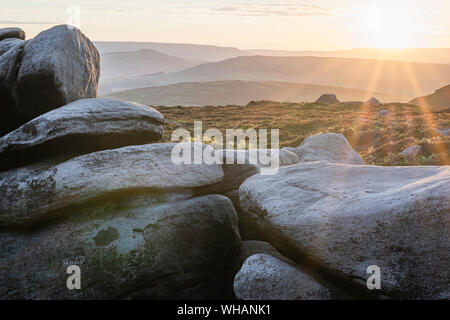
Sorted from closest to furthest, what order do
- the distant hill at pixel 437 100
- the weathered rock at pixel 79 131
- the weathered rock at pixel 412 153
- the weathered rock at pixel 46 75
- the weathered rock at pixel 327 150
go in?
the weathered rock at pixel 79 131 → the weathered rock at pixel 46 75 → the weathered rock at pixel 327 150 → the weathered rock at pixel 412 153 → the distant hill at pixel 437 100

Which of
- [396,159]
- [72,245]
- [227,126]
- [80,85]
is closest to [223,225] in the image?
[72,245]

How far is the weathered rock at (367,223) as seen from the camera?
217 inches

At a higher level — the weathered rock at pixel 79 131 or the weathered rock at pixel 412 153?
the weathered rock at pixel 79 131

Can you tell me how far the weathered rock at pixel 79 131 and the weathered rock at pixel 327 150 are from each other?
7.29 m

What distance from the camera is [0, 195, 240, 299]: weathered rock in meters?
6.63

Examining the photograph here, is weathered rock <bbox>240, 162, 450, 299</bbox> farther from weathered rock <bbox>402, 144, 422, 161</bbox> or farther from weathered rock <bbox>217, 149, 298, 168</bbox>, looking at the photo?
weathered rock <bbox>402, 144, 422, 161</bbox>

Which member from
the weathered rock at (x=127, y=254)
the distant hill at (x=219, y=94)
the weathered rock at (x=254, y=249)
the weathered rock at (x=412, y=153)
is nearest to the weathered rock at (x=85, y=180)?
the weathered rock at (x=127, y=254)

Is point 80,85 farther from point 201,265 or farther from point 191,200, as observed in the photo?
point 201,265

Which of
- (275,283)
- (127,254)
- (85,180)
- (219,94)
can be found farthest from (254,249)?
(219,94)

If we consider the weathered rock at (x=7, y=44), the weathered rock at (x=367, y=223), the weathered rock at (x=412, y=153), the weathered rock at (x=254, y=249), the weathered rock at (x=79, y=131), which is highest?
the weathered rock at (x=7, y=44)

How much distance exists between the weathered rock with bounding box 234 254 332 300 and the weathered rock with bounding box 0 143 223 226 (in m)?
2.48

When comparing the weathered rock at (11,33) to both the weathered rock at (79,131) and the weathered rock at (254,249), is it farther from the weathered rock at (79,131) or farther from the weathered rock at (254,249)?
the weathered rock at (254,249)

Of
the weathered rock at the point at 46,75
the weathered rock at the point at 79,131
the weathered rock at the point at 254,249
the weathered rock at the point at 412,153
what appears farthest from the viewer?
the weathered rock at the point at 412,153

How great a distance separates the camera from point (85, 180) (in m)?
7.24
